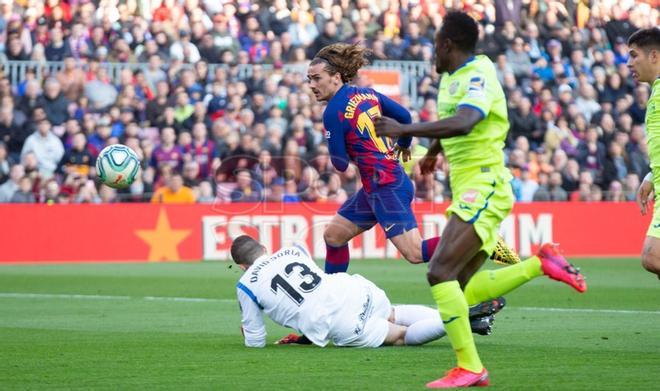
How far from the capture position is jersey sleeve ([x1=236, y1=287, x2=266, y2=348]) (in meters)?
9.02

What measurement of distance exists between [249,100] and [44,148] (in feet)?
15.3

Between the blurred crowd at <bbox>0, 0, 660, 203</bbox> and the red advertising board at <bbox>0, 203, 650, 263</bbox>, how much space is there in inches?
11.5

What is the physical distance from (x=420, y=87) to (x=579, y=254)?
5081 millimetres

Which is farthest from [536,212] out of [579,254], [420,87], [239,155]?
[239,155]

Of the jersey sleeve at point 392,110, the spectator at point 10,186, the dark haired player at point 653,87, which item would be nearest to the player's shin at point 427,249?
the jersey sleeve at point 392,110

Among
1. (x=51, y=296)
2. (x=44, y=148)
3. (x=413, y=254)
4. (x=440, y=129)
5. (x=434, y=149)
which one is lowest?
(x=51, y=296)

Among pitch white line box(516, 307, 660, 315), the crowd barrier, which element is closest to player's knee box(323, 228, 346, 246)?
pitch white line box(516, 307, 660, 315)

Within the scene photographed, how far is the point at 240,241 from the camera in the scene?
9.30m

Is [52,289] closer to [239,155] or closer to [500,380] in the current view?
[239,155]

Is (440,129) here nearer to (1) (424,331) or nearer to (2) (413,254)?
(1) (424,331)

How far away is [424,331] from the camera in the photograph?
9.14 metres

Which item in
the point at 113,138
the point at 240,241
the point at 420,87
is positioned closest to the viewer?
the point at 240,241

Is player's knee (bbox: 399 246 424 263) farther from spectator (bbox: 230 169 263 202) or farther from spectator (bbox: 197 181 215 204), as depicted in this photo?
spectator (bbox: 197 181 215 204)

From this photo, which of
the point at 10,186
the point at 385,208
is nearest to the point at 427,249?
the point at 385,208
